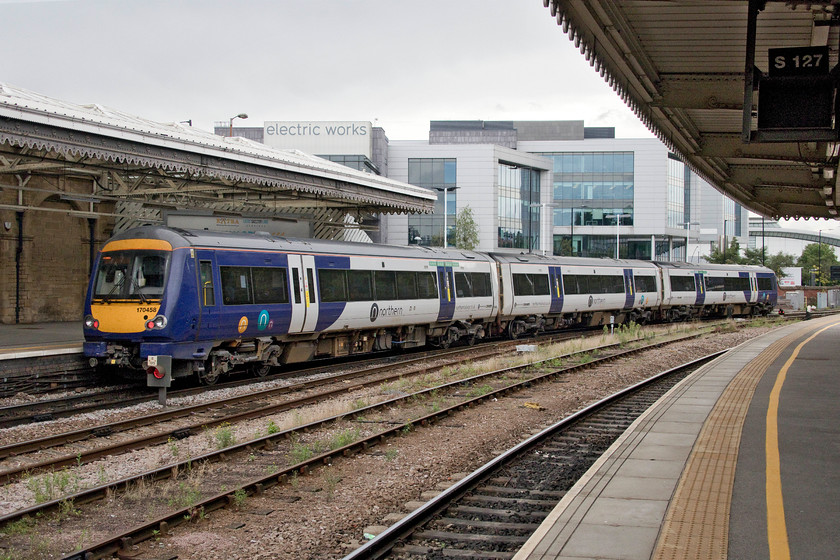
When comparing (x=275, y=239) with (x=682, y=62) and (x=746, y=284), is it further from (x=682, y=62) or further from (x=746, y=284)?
(x=746, y=284)

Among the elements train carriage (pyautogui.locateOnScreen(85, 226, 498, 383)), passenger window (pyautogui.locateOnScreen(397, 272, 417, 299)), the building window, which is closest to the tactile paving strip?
train carriage (pyautogui.locateOnScreen(85, 226, 498, 383))

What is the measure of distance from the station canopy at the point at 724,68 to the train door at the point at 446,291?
7.01m

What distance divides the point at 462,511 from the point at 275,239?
1019 centimetres

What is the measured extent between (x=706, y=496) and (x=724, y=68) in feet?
29.9

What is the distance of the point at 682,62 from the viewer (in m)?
13.2

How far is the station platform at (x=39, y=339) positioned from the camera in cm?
1410

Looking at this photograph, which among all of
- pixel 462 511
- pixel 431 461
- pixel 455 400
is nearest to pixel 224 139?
pixel 455 400

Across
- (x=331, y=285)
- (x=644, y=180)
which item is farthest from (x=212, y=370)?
(x=644, y=180)

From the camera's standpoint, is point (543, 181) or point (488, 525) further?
point (543, 181)

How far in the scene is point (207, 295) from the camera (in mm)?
14320

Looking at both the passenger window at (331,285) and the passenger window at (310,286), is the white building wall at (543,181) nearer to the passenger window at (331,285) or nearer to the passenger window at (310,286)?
the passenger window at (331,285)

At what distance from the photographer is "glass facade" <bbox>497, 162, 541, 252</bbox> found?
246 feet

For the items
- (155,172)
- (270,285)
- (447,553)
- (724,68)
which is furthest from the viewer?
(155,172)

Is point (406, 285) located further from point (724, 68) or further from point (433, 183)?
point (433, 183)
